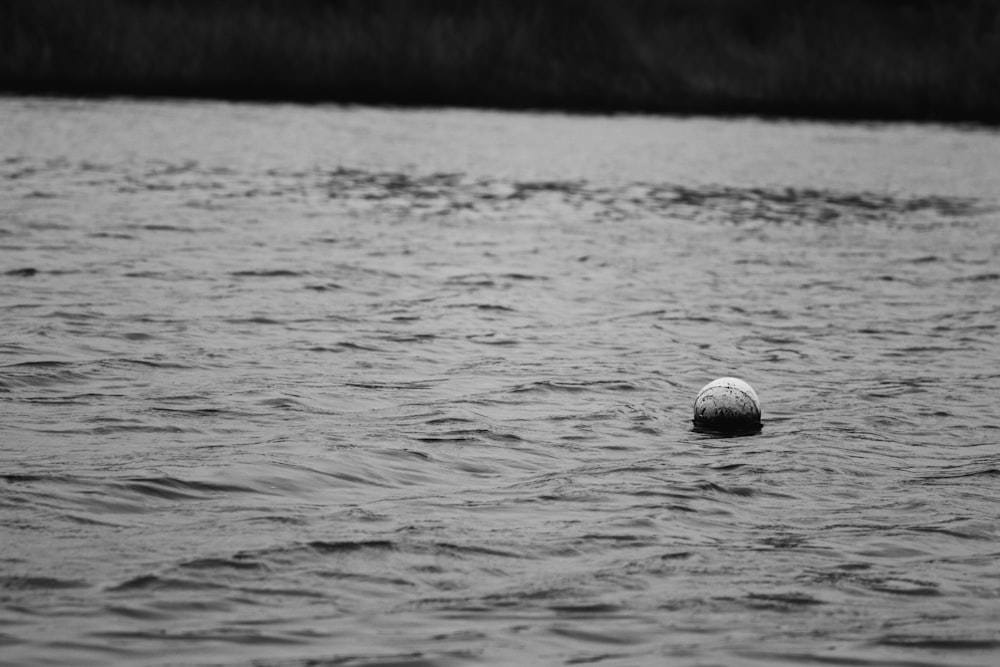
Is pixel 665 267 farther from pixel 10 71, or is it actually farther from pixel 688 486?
pixel 10 71

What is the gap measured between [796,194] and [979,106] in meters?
43.2

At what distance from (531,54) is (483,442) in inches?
2642

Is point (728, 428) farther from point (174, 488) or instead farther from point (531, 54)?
point (531, 54)

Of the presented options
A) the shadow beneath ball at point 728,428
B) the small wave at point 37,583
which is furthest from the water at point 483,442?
the shadow beneath ball at point 728,428

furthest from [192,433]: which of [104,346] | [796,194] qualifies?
[796,194]

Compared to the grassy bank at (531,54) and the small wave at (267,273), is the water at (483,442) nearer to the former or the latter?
the small wave at (267,273)

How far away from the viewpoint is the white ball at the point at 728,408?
11.8m

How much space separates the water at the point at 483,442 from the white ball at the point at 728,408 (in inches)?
11.9

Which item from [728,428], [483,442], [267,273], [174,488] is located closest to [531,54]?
[267,273]

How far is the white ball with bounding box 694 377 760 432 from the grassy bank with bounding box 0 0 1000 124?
194 feet

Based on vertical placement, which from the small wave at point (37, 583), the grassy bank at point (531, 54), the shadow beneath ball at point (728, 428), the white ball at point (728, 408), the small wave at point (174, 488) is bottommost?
the small wave at point (37, 583)

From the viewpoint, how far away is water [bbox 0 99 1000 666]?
760 centimetres

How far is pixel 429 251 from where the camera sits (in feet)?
76.5

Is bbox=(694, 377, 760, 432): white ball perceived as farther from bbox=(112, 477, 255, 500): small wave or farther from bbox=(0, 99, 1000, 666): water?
bbox=(112, 477, 255, 500): small wave
